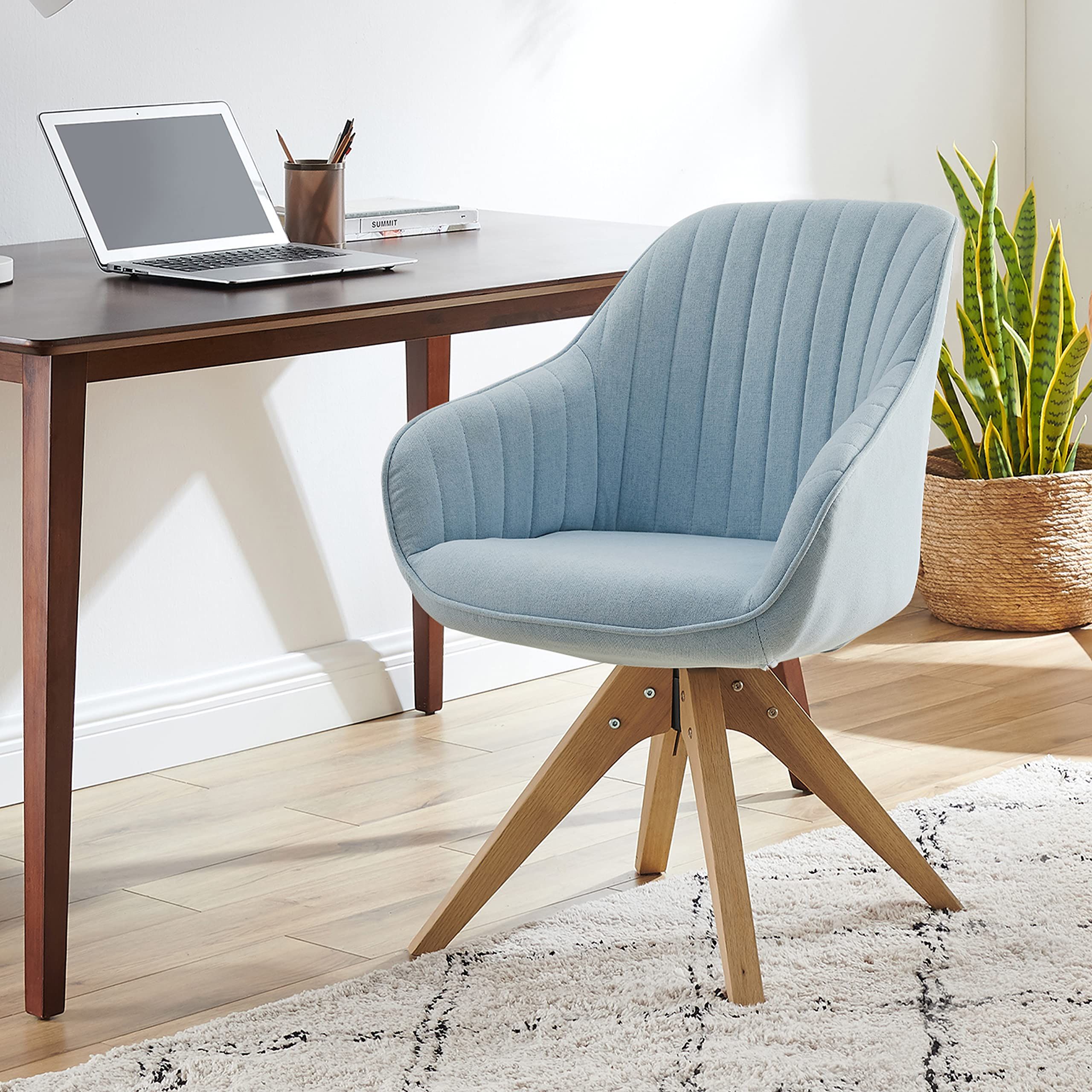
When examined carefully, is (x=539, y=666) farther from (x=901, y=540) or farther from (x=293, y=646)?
(x=901, y=540)

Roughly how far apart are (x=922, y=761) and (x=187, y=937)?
1086 mm

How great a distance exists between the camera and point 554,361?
2080 mm

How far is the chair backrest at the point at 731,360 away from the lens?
78.4 inches

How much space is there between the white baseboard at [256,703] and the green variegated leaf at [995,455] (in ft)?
2.91

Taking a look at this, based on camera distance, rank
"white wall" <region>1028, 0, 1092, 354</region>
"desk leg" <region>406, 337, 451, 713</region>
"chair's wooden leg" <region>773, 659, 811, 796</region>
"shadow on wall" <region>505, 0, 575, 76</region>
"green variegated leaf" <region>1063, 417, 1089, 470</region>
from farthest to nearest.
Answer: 1. "white wall" <region>1028, 0, 1092, 354</region>
2. "green variegated leaf" <region>1063, 417, 1089, 470</region>
3. "shadow on wall" <region>505, 0, 575, 76</region>
4. "desk leg" <region>406, 337, 451, 713</region>
5. "chair's wooden leg" <region>773, 659, 811, 796</region>

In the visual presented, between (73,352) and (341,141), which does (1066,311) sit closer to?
(341,141)

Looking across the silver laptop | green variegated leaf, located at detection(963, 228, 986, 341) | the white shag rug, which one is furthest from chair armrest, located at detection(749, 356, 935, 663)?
green variegated leaf, located at detection(963, 228, 986, 341)

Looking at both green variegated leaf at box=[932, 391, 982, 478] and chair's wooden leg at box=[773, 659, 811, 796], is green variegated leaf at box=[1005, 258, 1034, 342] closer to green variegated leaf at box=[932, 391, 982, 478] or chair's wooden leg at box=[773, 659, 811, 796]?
green variegated leaf at box=[932, 391, 982, 478]

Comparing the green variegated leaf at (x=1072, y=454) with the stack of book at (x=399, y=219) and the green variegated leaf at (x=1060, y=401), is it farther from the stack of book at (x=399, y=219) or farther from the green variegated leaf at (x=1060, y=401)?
the stack of book at (x=399, y=219)

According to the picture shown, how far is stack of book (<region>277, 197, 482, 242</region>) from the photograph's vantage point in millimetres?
2389

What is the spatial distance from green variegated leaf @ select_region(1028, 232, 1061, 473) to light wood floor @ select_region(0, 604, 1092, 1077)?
40 centimetres

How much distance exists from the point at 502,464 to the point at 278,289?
318 millimetres

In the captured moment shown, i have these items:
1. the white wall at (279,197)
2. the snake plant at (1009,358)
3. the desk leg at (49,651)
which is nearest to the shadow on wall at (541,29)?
the white wall at (279,197)

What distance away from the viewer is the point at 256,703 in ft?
8.77
